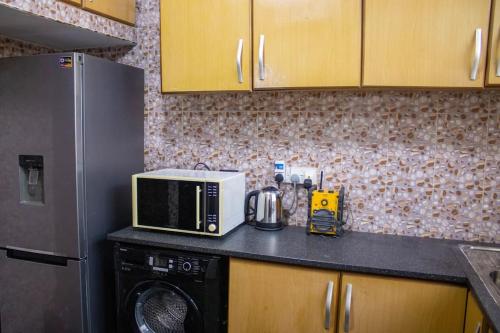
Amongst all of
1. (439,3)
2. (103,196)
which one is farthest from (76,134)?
(439,3)

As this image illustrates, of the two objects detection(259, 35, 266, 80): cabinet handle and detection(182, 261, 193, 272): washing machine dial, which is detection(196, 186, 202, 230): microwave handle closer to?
detection(182, 261, 193, 272): washing machine dial

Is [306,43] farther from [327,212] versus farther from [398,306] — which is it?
[398,306]

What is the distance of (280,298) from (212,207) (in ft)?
1.64

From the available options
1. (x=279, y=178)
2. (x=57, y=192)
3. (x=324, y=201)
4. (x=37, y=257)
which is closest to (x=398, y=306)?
(x=324, y=201)

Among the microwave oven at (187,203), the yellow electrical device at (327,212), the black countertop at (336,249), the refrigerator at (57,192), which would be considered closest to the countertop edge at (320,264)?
the black countertop at (336,249)

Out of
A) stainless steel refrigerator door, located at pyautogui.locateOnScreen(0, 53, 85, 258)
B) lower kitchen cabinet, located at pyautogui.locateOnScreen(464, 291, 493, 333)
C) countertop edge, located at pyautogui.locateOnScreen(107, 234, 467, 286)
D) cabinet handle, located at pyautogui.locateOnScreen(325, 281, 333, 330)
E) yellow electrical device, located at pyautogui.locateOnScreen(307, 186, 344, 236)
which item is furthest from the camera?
yellow electrical device, located at pyautogui.locateOnScreen(307, 186, 344, 236)

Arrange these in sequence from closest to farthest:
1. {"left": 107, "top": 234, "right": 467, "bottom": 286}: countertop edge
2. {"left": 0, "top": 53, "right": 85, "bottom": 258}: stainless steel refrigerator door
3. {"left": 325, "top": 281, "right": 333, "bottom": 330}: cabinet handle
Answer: {"left": 107, "top": 234, "right": 467, "bottom": 286}: countertop edge < {"left": 325, "top": 281, "right": 333, "bottom": 330}: cabinet handle < {"left": 0, "top": 53, "right": 85, "bottom": 258}: stainless steel refrigerator door

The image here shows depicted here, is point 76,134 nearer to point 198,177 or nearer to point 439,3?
point 198,177

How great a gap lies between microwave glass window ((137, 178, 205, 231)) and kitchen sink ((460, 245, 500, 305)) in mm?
1139

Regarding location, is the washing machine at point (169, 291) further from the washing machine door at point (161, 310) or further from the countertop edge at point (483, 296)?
the countertop edge at point (483, 296)

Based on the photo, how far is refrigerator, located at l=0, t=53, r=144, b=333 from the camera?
67.4 inches

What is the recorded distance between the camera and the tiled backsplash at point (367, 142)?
176 cm

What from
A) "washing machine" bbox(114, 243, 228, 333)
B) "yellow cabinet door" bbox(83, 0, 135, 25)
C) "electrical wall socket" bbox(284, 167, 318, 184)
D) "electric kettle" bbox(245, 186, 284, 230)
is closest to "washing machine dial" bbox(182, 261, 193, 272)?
"washing machine" bbox(114, 243, 228, 333)

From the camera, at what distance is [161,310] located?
179cm
